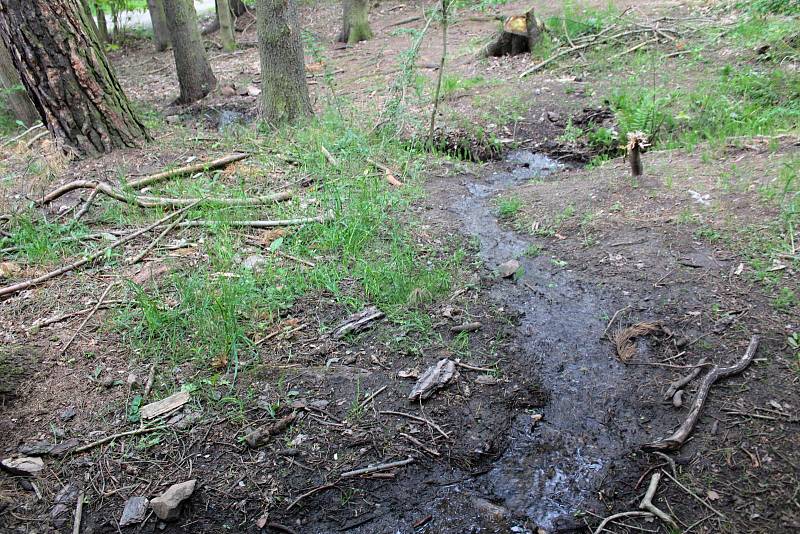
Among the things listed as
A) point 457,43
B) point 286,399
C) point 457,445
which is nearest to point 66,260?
point 286,399

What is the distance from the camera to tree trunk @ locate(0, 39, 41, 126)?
7219 mm

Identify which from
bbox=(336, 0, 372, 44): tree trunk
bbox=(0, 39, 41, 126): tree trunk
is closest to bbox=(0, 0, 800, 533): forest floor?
bbox=(0, 39, 41, 126): tree trunk

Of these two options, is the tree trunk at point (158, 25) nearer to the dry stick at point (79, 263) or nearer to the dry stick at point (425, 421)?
the dry stick at point (79, 263)

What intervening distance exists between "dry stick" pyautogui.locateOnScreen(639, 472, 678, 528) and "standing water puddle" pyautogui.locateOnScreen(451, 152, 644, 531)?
20 cm

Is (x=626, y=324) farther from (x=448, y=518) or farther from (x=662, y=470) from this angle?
Answer: (x=448, y=518)

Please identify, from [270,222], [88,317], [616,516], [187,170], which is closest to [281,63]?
[187,170]

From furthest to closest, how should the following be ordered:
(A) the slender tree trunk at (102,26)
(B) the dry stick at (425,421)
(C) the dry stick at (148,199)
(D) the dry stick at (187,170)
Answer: (A) the slender tree trunk at (102,26) → (D) the dry stick at (187,170) → (C) the dry stick at (148,199) → (B) the dry stick at (425,421)

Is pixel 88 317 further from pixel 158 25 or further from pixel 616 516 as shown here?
pixel 158 25

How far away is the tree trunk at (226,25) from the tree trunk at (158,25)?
216 cm

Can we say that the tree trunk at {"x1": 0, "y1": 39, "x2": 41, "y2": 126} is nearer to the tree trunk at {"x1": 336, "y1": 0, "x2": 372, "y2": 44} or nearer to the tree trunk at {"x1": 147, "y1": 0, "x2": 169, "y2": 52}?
the tree trunk at {"x1": 147, "y1": 0, "x2": 169, "y2": 52}

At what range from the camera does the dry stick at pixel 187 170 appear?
5.08 metres

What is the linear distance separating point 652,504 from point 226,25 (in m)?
13.0

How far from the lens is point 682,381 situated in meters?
2.97

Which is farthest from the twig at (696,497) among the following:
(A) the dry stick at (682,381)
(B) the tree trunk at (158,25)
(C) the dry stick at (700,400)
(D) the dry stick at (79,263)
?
(B) the tree trunk at (158,25)
